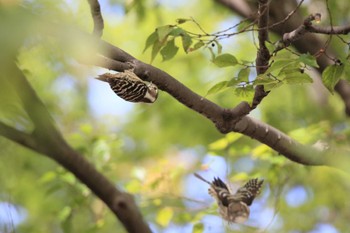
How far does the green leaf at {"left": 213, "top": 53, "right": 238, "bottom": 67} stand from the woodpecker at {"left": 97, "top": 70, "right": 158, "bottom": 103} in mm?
150

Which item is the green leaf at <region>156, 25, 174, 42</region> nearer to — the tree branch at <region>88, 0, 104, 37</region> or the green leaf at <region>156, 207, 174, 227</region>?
the tree branch at <region>88, 0, 104, 37</region>

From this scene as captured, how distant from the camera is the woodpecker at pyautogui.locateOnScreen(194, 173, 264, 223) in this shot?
1.19 m

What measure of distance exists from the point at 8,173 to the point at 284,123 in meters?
1.05

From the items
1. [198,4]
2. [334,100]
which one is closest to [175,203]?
[334,100]

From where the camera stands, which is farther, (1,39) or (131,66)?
(131,66)

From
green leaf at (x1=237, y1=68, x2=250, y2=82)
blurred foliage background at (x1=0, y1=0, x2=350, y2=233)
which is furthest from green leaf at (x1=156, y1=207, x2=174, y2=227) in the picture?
green leaf at (x1=237, y1=68, x2=250, y2=82)

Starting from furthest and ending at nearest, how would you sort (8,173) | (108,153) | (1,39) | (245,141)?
(245,141) < (108,153) < (8,173) < (1,39)

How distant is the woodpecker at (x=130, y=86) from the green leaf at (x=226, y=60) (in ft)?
0.49

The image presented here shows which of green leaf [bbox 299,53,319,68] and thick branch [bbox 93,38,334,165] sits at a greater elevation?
green leaf [bbox 299,53,319,68]

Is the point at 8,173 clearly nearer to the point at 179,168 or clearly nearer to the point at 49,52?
the point at 179,168

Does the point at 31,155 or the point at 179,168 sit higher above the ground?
the point at 179,168

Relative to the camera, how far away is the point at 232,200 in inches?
46.5

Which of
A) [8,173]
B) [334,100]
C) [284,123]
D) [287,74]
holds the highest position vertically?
[334,100]

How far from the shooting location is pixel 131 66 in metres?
0.95
